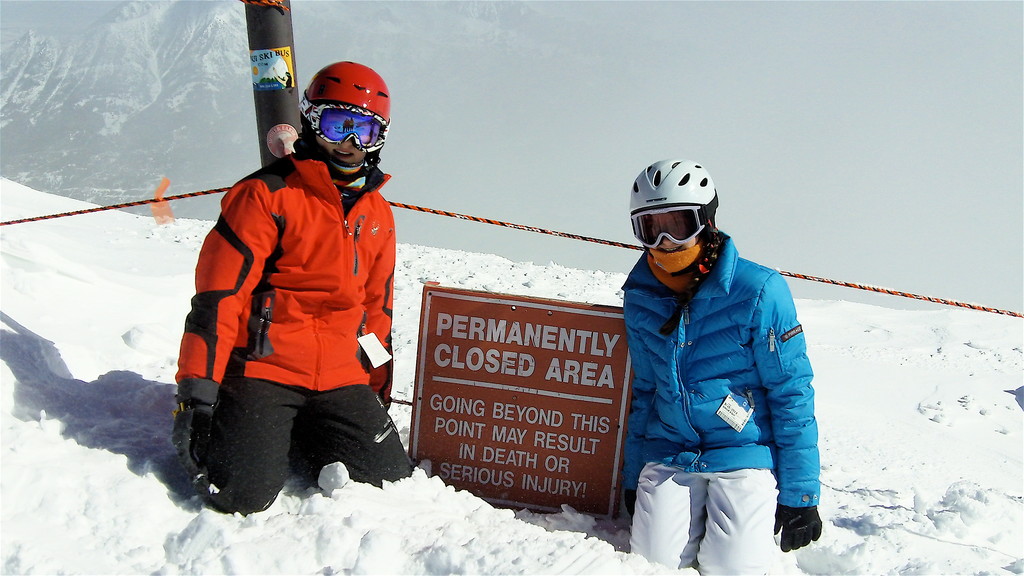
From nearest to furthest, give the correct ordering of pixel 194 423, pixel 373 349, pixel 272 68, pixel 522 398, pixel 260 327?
pixel 194 423, pixel 260 327, pixel 373 349, pixel 522 398, pixel 272 68

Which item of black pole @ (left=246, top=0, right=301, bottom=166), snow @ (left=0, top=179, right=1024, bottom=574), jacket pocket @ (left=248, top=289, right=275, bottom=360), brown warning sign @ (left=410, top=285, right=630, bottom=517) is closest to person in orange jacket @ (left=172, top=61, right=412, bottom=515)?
jacket pocket @ (left=248, top=289, right=275, bottom=360)

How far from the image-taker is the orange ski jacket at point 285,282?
9.15 ft

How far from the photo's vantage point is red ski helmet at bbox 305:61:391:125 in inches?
119

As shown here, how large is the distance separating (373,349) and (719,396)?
153cm

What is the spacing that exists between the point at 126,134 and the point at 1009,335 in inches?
4256

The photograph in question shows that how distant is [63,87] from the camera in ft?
354

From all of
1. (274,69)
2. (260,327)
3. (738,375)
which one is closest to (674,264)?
(738,375)

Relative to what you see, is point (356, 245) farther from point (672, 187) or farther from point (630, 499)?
point (630, 499)

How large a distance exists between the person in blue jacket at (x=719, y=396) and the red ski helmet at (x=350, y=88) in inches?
46.5

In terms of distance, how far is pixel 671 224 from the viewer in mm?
3031

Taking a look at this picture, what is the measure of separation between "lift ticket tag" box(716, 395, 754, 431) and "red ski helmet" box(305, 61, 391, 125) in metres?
1.89

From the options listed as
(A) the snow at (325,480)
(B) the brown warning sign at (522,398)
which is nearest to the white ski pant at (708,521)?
(A) the snow at (325,480)

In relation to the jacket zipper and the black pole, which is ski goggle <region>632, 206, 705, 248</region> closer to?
the jacket zipper

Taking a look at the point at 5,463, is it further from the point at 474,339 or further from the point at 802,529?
the point at 802,529
